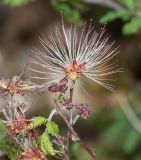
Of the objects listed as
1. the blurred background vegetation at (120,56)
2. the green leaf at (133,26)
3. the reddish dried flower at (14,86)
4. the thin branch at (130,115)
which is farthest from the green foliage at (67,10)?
the thin branch at (130,115)

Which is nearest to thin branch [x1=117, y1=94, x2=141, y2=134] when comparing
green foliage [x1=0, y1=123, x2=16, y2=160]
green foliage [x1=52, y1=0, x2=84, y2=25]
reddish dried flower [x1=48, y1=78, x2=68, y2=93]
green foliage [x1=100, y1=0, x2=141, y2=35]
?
green foliage [x1=100, y1=0, x2=141, y2=35]

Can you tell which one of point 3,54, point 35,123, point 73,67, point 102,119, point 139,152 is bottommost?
point 139,152

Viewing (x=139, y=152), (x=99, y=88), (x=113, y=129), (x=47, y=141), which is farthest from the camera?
(x=99, y=88)

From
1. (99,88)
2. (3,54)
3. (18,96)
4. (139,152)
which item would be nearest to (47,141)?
(18,96)

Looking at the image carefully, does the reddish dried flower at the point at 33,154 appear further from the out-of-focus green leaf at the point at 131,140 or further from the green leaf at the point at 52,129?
the out-of-focus green leaf at the point at 131,140

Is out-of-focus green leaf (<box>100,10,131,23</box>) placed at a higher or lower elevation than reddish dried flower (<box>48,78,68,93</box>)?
higher

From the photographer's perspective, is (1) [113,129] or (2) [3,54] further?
(2) [3,54]

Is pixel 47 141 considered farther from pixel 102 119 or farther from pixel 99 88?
pixel 99 88

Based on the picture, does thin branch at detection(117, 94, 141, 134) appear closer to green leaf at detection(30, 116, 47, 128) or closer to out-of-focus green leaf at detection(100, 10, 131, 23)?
out-of-focus green leaf at detection(100, 10, 131, 23)

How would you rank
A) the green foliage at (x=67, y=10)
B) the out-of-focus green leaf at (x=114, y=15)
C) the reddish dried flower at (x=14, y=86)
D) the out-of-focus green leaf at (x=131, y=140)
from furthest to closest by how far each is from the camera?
the out-of-focus green leaf at (x=131, y=140)
the green foliage at (x=67, y=10)
the out-of-focus green leaf at (x=114, y=15)
the reddish dried flower at (x=14, y=86)
